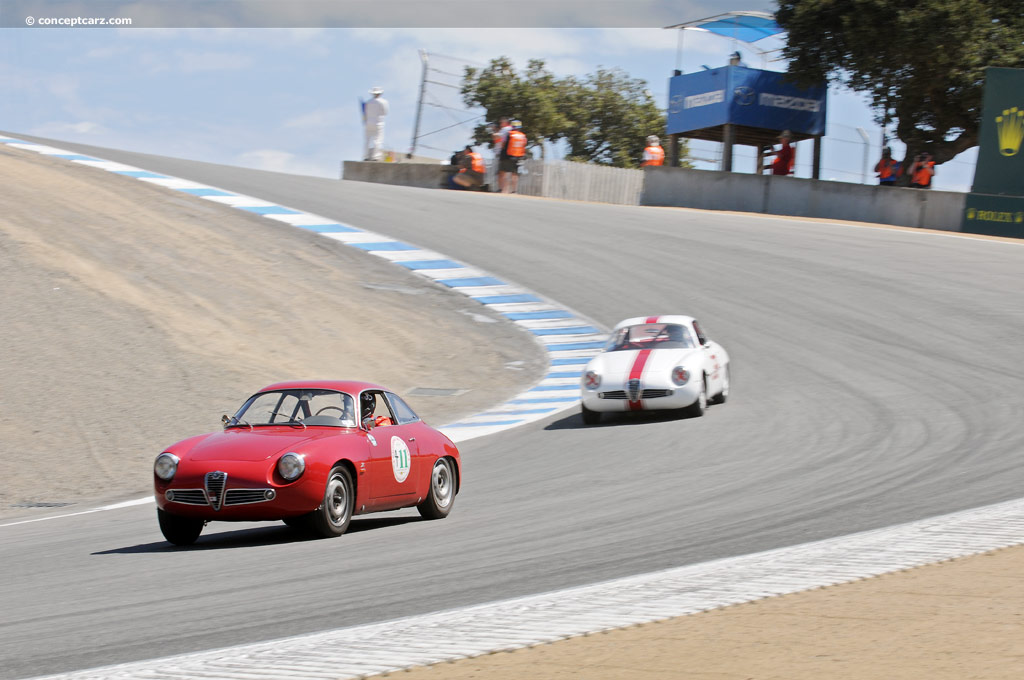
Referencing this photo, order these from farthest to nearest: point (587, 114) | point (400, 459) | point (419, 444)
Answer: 1. point (587, 114)
2. point (419, 444)
3. point (400, 459)

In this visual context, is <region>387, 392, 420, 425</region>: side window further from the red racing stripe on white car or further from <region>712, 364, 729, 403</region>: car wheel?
<region>712, 364, 729, 403</region>: car wheel

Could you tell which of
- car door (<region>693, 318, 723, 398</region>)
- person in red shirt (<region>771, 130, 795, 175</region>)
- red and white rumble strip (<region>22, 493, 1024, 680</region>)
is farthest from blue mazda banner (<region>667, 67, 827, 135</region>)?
red and white rumble strip (<region>22, 493, 1024, 680</region>)

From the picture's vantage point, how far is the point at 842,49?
116 ft

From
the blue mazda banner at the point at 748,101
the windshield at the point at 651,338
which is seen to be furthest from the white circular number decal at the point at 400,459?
the blue mazda banner at the point at 748,101

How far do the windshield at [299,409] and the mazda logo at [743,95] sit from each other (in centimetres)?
2979

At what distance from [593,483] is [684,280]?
14.7 m

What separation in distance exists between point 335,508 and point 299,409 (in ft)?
2.76

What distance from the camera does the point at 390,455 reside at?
816 cm

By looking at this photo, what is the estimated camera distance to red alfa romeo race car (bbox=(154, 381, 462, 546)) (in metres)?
7.18

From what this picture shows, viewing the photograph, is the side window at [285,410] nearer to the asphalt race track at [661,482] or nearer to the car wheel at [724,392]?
the asphalt race track at [661,482]

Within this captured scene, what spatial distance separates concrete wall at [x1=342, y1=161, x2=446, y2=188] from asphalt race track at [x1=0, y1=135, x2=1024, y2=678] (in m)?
14.8

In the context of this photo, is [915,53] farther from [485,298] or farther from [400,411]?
[400,411]

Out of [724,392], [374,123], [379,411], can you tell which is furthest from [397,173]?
[379,411]

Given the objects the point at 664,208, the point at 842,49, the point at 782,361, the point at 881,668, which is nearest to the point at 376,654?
the point at 881,668
